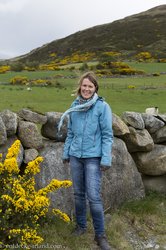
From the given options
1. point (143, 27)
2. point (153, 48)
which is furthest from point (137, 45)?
point (143, 27)

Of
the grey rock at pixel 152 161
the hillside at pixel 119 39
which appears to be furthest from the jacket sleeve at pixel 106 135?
the hillside at pixel 119 39

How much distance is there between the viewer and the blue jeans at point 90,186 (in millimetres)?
6113

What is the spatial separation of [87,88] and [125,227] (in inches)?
103

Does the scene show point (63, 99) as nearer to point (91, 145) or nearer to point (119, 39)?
point (91, 145)

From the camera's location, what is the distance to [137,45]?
8869cm

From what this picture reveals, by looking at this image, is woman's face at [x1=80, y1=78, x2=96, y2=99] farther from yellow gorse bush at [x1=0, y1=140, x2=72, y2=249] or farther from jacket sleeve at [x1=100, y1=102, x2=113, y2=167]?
yellow gorse bush at [x1=0, y1=140, x2=72, y2=249]

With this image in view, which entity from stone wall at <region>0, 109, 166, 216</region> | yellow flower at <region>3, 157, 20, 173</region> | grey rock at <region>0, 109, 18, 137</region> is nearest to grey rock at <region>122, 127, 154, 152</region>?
stone wall at <region>0, 109, 166, 216</region>

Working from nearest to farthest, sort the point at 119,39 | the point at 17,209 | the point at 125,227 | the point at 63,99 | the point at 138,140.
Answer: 1. the point at 17,209
2. the point at 125,227
3. the point at 138,140
4. the point at 63,99
5. the point at 119,39

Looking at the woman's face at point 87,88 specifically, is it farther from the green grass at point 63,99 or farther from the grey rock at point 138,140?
the green grass at point 63,99

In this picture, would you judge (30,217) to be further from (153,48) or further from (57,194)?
(153,48)

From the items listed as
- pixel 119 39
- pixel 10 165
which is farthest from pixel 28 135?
pixel 119 39

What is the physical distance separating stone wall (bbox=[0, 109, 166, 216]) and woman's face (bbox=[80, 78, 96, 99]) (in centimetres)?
133

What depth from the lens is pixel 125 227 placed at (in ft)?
23.5

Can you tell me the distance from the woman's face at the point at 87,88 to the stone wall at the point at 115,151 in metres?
1.33
